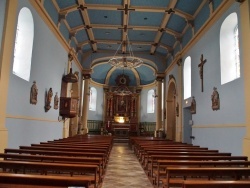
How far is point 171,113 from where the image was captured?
49.0ft

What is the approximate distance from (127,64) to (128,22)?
2735 millimetres

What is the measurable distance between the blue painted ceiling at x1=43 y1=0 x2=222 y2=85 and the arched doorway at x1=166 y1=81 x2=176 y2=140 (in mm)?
1967

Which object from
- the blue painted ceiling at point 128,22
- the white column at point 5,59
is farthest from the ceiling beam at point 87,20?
the white column at point 5,59

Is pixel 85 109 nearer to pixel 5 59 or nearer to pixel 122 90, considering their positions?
pixel 122 90

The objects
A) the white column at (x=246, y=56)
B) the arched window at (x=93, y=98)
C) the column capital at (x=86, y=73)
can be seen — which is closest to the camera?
the white column at (x=246, y=56)

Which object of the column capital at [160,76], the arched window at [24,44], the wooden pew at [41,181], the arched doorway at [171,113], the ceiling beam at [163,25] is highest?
A: the ceiling beam at [163,25]

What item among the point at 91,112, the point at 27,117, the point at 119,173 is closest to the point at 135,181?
the point at 119,173

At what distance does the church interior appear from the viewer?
386 centimetres

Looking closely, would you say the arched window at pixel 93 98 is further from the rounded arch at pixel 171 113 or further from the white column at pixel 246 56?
the white column at pixel 246 56

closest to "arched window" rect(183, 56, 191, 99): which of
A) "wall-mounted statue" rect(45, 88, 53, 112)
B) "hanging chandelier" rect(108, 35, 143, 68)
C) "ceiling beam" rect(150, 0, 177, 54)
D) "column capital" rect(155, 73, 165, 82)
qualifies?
"ceiling beam" rect(150, 0, 177, 54)

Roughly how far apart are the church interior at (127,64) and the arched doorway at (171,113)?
67 millimetres

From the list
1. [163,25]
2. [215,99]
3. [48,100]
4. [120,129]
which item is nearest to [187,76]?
[163,25]

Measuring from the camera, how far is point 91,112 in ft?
68.0

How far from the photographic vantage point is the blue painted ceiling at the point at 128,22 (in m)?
9.77
